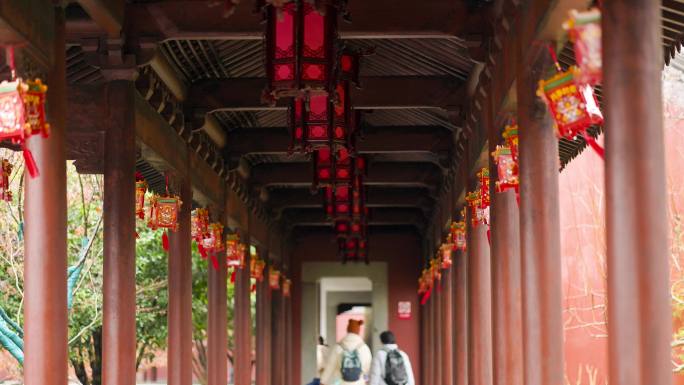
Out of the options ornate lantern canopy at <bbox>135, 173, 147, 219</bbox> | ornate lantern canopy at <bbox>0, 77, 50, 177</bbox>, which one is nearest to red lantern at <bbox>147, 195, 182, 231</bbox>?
ornate lantern canopy at <bbox>135, 173, 147, 219</bbox>

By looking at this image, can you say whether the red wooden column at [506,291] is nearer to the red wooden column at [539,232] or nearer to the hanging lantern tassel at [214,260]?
the red wooden column at [539,232]

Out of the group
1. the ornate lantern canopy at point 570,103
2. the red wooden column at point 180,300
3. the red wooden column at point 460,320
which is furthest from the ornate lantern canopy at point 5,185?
the red wooden column at point 460,320

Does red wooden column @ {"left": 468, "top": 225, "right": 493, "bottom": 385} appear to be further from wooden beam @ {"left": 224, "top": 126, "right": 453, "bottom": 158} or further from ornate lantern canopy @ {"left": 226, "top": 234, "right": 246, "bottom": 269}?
ornate lantern canopy @ {"left": 226, "top": 234, "right": 246, "bottom": 269}

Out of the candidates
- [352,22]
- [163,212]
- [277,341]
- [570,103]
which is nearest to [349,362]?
[163,212]

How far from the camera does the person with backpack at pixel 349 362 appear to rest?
47.2 ft

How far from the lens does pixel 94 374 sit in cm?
2309

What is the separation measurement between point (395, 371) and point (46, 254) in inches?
237

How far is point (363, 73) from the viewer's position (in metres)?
13.3

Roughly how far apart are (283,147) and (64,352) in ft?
26.7

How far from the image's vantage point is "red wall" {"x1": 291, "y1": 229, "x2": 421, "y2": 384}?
26.8 meters

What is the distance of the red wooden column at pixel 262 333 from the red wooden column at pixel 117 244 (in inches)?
470

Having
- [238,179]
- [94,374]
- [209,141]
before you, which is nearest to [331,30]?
[209,141]

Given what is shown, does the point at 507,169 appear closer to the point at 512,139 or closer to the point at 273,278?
the point at 512,139

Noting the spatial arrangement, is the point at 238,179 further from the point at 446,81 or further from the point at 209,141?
the point at 446,81
